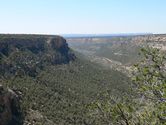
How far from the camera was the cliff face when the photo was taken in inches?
2800

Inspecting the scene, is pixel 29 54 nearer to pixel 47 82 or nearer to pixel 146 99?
pixel 47 82

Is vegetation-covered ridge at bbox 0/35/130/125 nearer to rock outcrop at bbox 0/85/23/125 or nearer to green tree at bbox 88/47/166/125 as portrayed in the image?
rock outcrop at bbox 0/85/23/125

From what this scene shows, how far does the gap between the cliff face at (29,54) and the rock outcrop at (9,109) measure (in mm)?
17306

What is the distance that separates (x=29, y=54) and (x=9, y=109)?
43.8m

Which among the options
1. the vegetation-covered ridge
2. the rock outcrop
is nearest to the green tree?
the rock outcrop

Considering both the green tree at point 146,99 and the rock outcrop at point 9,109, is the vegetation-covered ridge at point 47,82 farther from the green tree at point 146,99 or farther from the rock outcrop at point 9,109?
the green tree at point 146,99

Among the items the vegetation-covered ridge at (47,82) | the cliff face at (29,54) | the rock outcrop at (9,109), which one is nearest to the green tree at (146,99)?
the rock outcrop at (9,109)

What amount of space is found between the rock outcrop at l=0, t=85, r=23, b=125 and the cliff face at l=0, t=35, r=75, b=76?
17.3 meters

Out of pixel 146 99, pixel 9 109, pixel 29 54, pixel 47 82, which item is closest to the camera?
pixel 146 99

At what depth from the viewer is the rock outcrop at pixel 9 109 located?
4269 cm

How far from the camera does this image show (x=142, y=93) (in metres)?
14.3

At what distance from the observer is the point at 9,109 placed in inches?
1756

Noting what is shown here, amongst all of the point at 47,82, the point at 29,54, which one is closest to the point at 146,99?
the point at 47,82

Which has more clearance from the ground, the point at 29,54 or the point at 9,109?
the point at 29,54
